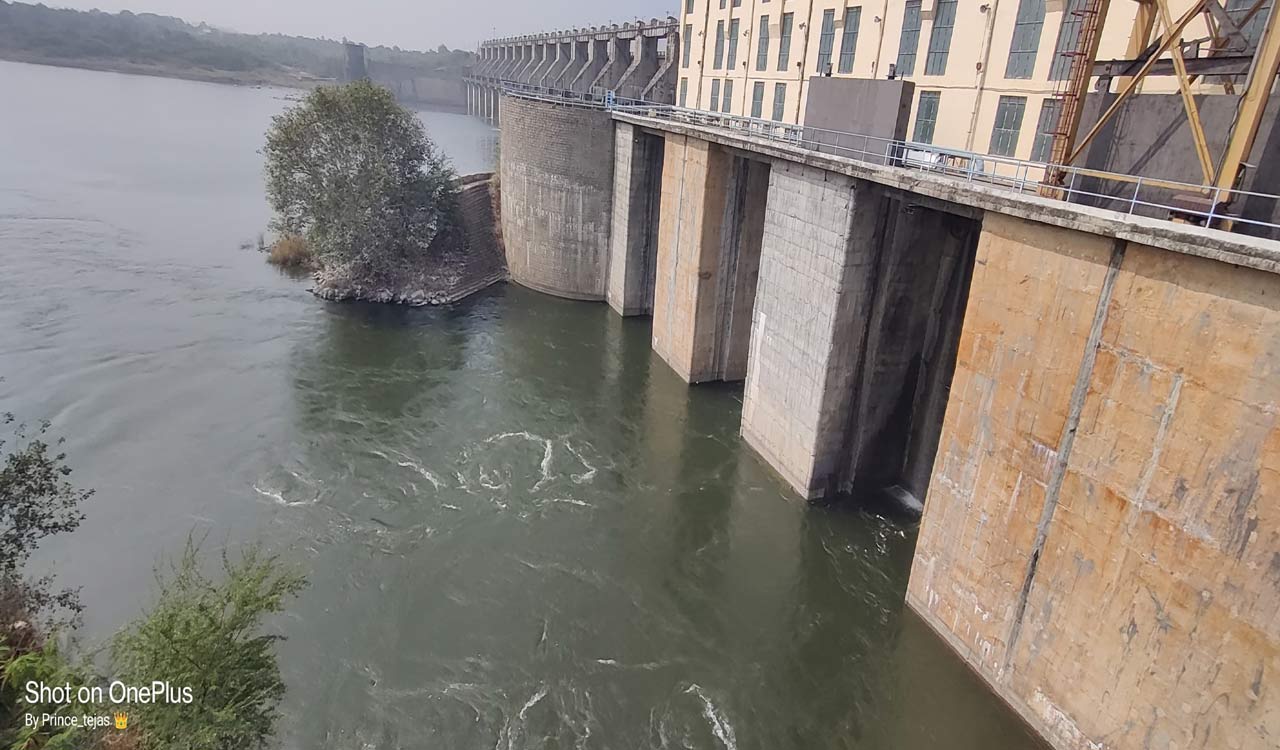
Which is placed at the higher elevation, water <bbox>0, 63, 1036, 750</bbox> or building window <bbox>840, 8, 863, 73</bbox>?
building window <bbox>840, 8, 863, 73</bbox>

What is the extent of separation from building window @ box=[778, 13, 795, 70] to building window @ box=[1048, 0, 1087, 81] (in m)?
12.3

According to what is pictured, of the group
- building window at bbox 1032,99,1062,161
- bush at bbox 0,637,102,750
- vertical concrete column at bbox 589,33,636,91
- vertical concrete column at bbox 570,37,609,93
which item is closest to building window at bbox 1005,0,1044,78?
building window at bbox 1032,99,1062,161

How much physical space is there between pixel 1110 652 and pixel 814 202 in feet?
38.4

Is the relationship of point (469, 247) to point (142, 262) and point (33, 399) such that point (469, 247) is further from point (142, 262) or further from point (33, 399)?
point (33, 399)

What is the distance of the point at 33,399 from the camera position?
22.1 metres

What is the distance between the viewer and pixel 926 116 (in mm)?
20281

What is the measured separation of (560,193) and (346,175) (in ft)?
31.6

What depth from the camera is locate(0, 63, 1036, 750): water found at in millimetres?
13195

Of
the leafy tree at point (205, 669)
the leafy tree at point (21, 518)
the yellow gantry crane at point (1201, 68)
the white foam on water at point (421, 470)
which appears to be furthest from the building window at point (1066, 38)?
the leafy tree at point (21, 518)

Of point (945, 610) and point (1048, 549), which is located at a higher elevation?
point (1048, 549)

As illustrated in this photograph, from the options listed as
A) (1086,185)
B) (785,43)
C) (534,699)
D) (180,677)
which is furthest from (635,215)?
(180,677)

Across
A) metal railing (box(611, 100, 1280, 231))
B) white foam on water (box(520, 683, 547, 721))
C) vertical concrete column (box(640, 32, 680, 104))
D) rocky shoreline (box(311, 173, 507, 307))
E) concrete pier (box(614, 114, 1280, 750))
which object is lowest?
white foam on water (box(520, 683, 547, 721))

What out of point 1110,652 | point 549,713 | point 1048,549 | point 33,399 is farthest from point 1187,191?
point 33,399

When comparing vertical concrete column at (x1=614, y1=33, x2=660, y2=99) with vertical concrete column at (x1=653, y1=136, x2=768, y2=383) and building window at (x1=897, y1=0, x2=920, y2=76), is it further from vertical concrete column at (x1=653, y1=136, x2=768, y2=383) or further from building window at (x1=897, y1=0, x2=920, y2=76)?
building window at (x1=897, y1=0, x2=920, y2=76)
